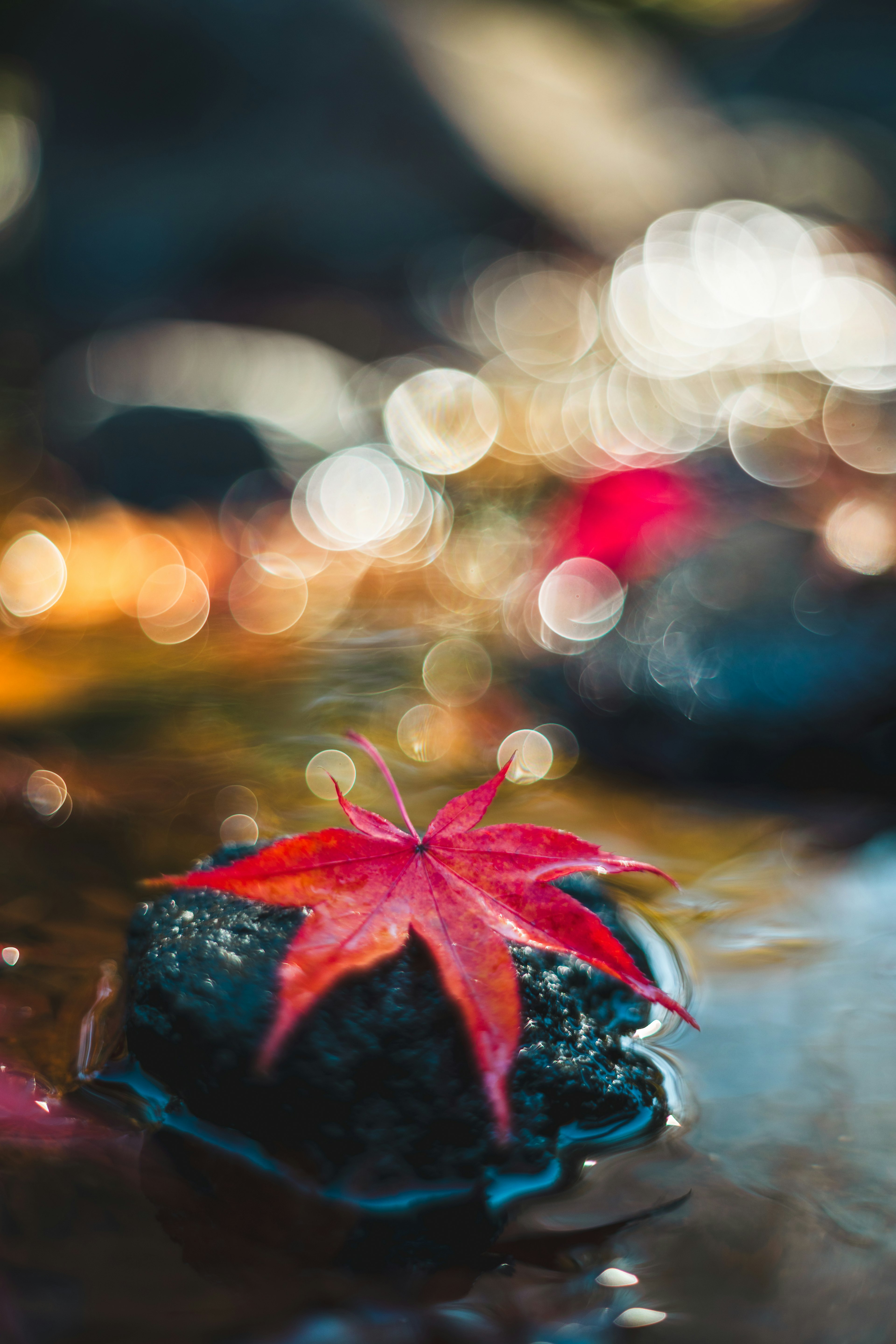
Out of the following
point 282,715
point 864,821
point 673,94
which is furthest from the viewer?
point 673,94

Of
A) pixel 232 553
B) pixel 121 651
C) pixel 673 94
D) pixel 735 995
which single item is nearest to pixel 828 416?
pixel 232 553

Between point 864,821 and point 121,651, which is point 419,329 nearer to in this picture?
point 121,651

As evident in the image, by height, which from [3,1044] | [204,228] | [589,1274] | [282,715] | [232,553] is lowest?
[589,1274]

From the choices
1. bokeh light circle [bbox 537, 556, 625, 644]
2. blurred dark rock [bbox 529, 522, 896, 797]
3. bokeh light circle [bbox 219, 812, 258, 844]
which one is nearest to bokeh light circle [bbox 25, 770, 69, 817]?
bokeh light circle [bbox 219, 812, 258, 844]

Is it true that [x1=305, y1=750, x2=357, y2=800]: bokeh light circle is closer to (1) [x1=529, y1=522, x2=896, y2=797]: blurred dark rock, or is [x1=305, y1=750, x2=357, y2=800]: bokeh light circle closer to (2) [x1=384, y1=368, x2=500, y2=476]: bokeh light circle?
(1) [x1=529, y1=522, x2=896, y2=797]: blurred dark rock

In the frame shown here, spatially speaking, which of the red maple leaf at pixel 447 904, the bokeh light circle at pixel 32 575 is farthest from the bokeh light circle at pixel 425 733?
the bokeh light circle at pixel 32 575

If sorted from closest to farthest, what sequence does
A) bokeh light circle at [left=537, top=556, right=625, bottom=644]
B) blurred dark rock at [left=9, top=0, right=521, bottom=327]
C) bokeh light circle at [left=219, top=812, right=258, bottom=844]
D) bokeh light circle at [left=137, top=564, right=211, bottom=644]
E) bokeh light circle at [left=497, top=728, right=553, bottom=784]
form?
bokeh light circle at [left=219, top=812, right=258, bottom=844], bokeh light circle at [left=497, top=728, right=553, bottom=784], bokeh light circle at [left=537, top=556, right=625, bottom=644], bokeh light circle at [left=137, top=564, right=211, bottom=644], blurred dark rock at [left=9, top=0, right=521, bottom=327]

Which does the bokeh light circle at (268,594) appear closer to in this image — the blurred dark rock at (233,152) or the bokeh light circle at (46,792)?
the bokeh light circle at (46,792)

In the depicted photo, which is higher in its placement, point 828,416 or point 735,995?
point 828,416
